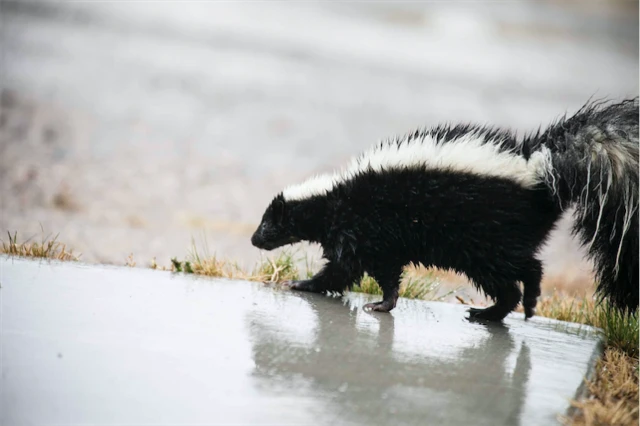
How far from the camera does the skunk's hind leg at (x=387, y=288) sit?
18.4 ft

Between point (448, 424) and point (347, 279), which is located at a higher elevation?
point (347, 279)

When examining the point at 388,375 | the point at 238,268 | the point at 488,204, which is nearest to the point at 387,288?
the point at 488,204

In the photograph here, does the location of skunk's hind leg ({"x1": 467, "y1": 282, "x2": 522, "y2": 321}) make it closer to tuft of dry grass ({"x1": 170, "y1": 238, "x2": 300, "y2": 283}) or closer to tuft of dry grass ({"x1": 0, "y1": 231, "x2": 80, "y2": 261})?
tuft of dry grass ({"x1": 170, "y1": 238, "x2": 300, "y2": 283})

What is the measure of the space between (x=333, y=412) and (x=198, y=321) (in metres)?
1.52

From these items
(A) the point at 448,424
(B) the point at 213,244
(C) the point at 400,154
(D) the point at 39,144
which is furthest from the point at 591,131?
(D) the point at 39,144

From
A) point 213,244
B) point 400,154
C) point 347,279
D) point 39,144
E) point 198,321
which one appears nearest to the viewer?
point 198,321

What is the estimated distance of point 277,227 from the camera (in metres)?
6.47

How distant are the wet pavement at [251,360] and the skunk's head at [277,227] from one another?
91 cm

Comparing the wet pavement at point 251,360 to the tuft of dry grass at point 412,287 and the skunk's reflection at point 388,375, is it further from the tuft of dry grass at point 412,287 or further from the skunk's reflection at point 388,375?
the tuft of dry grass at point 412,287

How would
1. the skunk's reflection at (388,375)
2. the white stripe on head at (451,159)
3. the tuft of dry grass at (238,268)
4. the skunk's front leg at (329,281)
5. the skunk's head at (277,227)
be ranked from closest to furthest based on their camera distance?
the skunk's reflection at (388,375) < the white stripe on head at (451,159) < the skunk's front leg at (329,281) < the skunk's head at (277,227) < the tuft of dry grass at (238,268)

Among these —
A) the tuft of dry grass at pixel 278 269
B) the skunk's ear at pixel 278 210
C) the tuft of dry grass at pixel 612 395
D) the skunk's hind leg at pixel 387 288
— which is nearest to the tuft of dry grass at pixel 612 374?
the tuft of dry grass at pixel 612 395

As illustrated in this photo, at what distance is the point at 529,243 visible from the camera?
17.4 feet

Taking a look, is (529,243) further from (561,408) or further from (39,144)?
(39,144)

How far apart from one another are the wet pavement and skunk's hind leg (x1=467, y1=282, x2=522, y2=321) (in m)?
0.17
